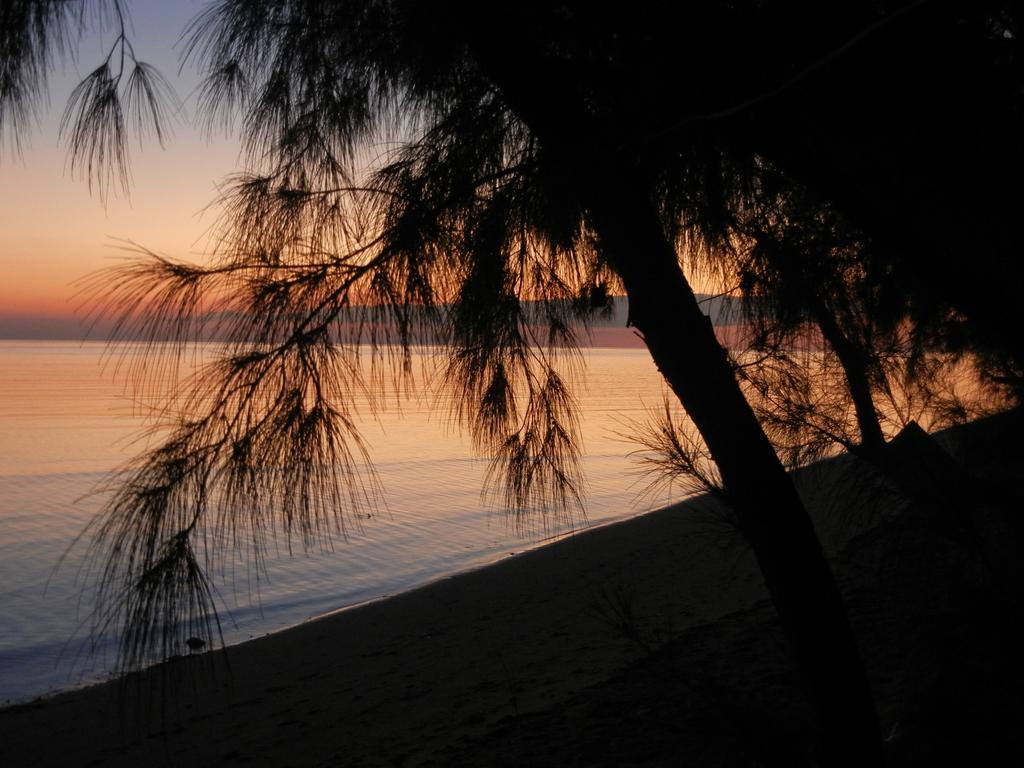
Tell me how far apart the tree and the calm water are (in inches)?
21.3

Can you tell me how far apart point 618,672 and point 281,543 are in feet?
23.4

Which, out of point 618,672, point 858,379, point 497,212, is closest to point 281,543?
point 618,672

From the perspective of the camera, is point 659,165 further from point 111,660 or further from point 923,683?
point 111,660

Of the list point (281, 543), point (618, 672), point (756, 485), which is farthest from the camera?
point (281, 543)

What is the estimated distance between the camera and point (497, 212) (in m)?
2.20

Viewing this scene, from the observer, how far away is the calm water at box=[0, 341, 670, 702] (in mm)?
6723

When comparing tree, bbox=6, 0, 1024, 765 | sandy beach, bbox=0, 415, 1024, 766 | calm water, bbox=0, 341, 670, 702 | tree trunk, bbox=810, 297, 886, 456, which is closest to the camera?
tree, bbox=6, 0, 1024, 765

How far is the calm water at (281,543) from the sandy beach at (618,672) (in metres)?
0.61

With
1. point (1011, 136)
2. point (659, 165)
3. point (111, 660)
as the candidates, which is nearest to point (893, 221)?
point (1011, 136)

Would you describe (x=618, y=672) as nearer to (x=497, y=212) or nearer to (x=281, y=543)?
(x=497, y=212)

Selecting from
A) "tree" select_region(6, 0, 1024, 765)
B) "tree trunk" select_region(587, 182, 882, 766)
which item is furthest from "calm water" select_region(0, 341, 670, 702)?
"tree trunk" select_region(587, 182, 882, 766)

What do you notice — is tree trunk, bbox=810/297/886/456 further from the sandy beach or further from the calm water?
the calm water

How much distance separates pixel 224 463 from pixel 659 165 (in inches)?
53.3

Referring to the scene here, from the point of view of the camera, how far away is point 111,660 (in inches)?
246
